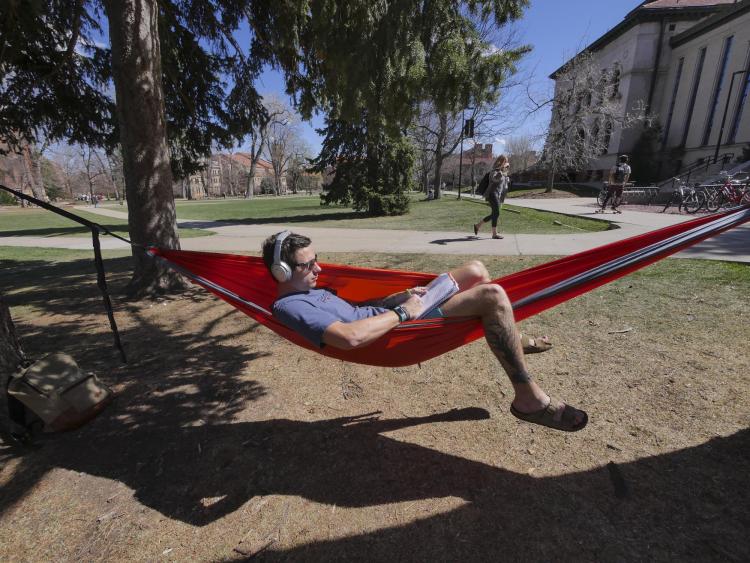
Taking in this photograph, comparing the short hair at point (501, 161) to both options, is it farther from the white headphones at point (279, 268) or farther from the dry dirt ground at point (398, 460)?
the white headphones at point (279, 268)

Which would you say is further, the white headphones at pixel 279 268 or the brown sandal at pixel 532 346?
the brown sandal at pixel 532 346

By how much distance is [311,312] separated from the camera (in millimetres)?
1875

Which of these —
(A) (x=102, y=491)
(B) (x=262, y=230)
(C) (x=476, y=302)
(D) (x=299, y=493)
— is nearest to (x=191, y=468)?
(A) (x=102, y=491)

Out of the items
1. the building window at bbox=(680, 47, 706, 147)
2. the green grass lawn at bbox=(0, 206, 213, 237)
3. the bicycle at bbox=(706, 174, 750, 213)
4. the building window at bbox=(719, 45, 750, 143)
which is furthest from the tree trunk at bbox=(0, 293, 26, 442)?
the building window at bbox=(680, 47, 706, 147)

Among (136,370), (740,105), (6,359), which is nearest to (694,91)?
(740,105)

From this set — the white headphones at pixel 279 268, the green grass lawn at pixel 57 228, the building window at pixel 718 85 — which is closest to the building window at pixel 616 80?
the building window at pixel 718 85

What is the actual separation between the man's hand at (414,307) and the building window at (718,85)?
30.6m

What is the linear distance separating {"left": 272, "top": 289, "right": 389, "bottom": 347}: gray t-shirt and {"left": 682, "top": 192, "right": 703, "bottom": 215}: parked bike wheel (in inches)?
531

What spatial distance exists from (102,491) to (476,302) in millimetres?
2081

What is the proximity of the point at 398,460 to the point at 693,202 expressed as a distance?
13.8m

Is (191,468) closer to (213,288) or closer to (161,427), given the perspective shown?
(161,427)

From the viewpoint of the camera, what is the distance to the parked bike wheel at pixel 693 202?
1130 centimetres

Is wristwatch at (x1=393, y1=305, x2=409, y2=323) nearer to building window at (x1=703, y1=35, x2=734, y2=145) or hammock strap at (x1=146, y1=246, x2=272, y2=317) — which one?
hammock strap at (x1=146, y1=246, x2=272, y2=317)

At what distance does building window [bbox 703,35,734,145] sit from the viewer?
22.3 metres
